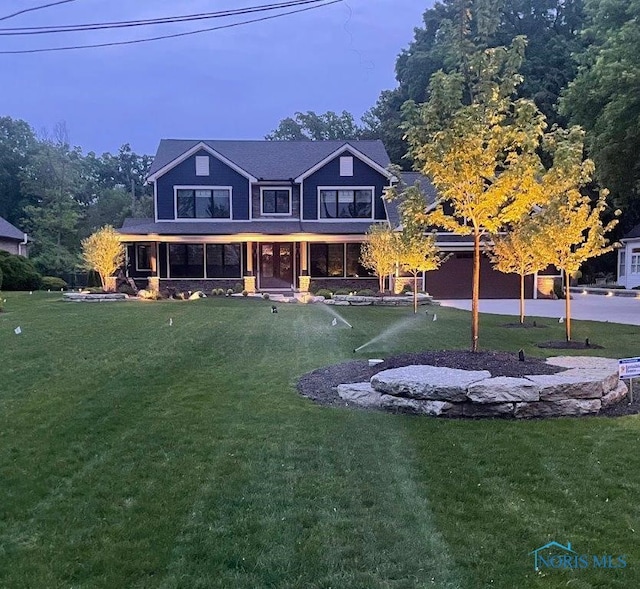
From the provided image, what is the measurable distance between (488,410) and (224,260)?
72.9 ft

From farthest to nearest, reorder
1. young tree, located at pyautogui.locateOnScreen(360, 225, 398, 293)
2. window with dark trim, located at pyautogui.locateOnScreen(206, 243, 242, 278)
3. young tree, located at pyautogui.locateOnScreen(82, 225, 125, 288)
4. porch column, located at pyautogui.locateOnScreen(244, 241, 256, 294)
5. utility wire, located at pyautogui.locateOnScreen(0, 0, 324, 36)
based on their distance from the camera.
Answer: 1. window with dark trim, located at pyautogui.locateOnScreen(206, 243, 242, 278)
2. porch column, located at pyautogui.locateOnScreen(244, 241, 256, 294)
3. young tree, located at pyautogui.locateOnScreen(82, 225, 125, 288)
4. young tree, located at pyautogui.locateOnScreen(360, 225, 398, 293)
5. utility wire, located at pyautogui.locateOnScreen(0, 0, 324, 36)

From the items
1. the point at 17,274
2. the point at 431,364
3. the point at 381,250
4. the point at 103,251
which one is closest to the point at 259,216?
the point at 103,251

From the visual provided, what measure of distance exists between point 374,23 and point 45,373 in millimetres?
8387

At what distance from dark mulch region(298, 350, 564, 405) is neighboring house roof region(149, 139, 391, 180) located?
20.4 m

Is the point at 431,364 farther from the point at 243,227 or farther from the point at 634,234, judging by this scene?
the point at 634,234

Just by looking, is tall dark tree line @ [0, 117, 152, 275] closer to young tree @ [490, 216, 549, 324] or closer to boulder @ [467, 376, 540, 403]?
young tree @ [490, 216, 549, 324]

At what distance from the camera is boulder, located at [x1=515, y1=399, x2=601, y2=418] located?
18.4 ft

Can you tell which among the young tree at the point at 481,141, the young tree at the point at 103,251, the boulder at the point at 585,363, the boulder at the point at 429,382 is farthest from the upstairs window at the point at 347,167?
the boulder at the point at 429,382

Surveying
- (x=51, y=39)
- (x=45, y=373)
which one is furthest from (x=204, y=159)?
(x=45, y=373)

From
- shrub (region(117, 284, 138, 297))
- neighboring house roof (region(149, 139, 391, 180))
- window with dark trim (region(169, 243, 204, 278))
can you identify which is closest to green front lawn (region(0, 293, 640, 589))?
shrub (region(117, 284, 138, 297))

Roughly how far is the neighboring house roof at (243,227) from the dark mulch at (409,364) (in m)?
17.7

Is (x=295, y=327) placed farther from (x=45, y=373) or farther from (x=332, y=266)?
(x=332, y=266)

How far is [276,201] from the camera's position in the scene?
27422mm

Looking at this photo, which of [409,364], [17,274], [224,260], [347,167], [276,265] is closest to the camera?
[409,364]
